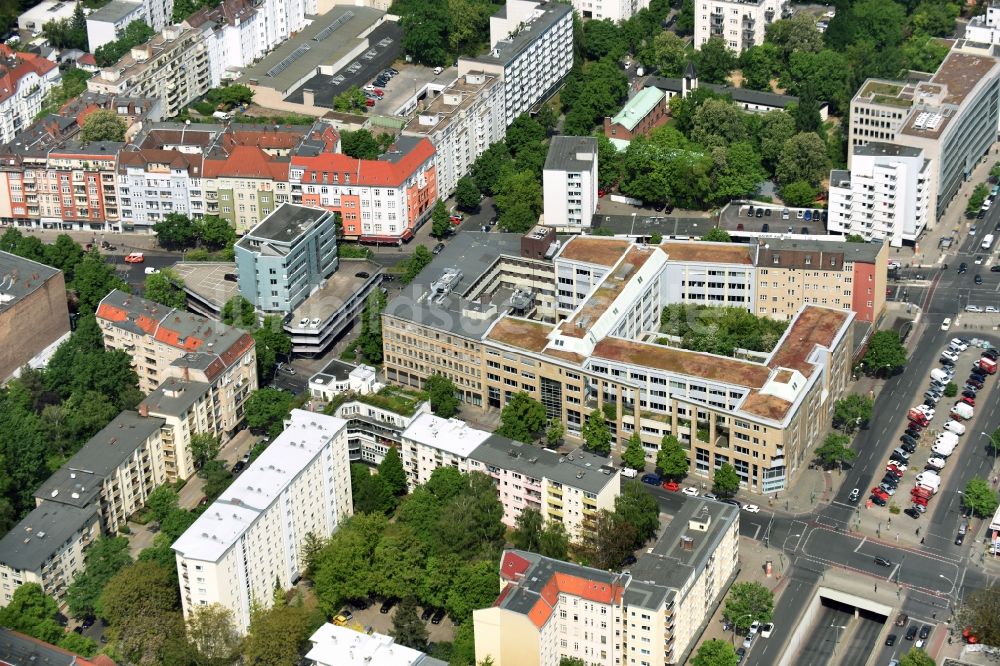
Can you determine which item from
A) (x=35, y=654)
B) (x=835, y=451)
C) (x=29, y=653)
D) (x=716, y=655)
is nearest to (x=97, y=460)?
(x=29, y=653)

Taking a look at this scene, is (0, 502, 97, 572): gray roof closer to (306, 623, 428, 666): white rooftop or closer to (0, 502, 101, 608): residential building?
(0, 502, 101, 608): residential building

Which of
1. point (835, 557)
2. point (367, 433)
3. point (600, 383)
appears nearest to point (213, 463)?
Result: point (367, 433)

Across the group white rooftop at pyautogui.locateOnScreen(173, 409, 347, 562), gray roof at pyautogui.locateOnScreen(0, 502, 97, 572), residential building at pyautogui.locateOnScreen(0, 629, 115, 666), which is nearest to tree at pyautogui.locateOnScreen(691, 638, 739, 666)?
white rooftop at pyautogui.locateOnScreen(173, 409, 347, 562)

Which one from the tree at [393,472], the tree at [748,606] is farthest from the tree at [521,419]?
the tree at [748,606]

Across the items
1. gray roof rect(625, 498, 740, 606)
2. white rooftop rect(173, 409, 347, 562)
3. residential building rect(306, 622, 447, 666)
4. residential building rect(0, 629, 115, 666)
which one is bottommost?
residential building rect(0, 629, 115, 666)

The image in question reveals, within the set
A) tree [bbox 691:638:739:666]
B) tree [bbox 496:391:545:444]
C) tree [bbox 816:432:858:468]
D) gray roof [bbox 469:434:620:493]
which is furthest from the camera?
tree [bbox 496:391:545:444]
